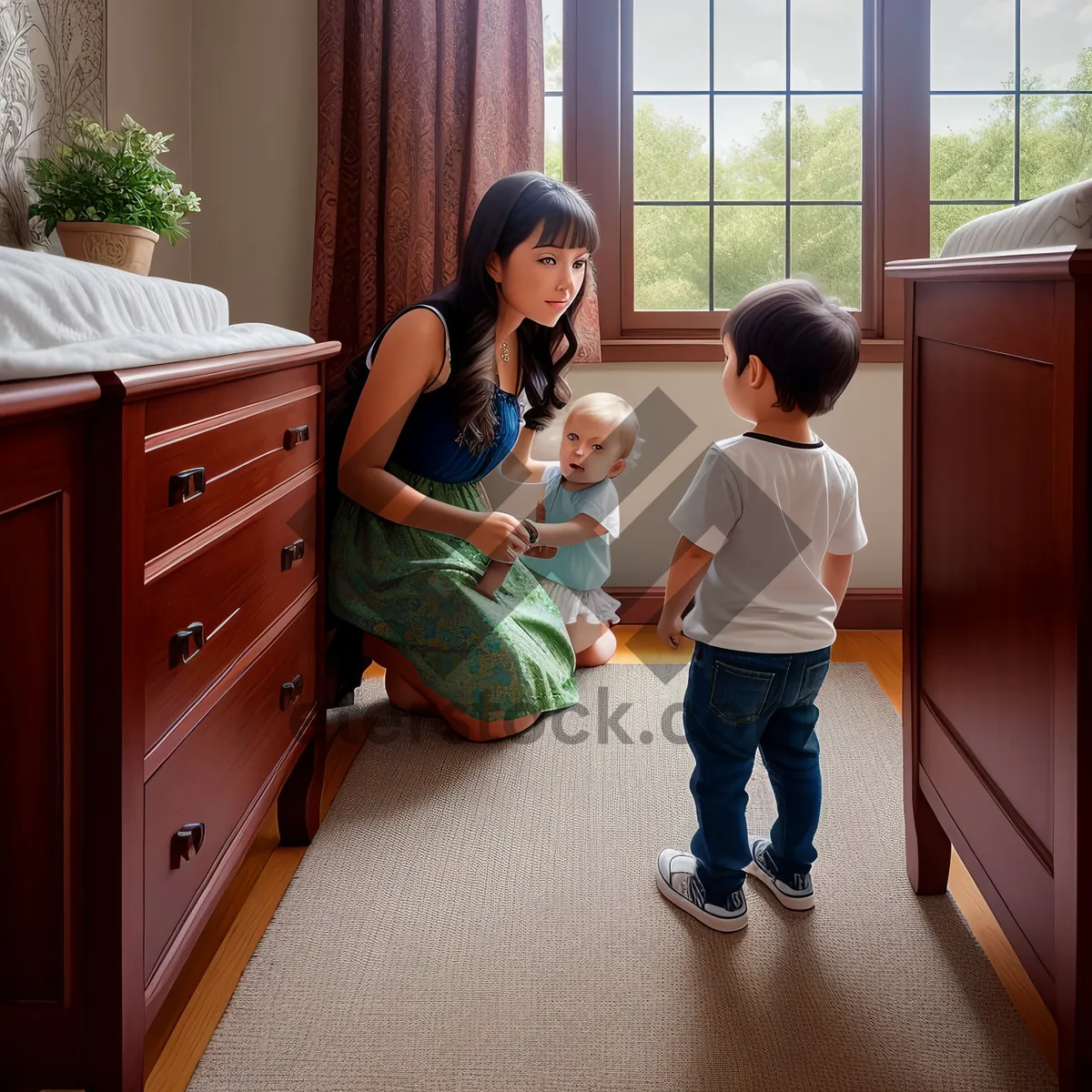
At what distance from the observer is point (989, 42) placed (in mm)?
3084

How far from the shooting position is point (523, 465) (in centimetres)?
278

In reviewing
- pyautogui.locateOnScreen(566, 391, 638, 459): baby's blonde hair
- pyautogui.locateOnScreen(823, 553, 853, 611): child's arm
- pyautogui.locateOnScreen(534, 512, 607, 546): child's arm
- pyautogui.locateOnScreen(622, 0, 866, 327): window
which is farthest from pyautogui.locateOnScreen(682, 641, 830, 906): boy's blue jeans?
pyautogui.locateOnScreen(622, 0, 866, 327): window

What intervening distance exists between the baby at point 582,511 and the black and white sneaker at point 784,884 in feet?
3.54

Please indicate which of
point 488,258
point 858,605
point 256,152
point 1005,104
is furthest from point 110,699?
point 1005,104

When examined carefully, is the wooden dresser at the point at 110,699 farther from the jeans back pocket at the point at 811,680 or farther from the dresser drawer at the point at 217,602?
the jeans back pocket at the point at 811,680

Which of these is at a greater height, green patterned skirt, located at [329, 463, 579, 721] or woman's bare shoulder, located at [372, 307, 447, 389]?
woman's bare shoulder, located at [372, 307, 447, 389]

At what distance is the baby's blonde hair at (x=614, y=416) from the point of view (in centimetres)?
260

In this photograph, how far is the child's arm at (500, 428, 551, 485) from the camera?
2719mm

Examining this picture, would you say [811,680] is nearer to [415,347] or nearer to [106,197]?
[415,347]

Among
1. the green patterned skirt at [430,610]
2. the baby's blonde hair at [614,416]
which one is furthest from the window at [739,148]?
the green patterned skirt at [430,610]

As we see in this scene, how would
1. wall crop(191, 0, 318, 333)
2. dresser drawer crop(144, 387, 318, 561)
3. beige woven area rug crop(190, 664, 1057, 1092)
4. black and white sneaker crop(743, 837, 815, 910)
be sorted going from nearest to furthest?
dresser drawer crop(144, 387, 318, 561)
beige woven area rug crop(190, 664, 1057, 1092)
black and white sneaker crop(743, 837, 815, 910)
wall crop(191, 0, 318, 333)

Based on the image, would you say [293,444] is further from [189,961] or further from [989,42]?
[989,42]

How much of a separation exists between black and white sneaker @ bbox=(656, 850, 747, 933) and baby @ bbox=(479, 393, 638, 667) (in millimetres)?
1062

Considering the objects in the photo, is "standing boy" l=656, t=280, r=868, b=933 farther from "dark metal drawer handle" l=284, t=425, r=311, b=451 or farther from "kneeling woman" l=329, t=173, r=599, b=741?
"kneeling woman" l=329, t=173, r=599, b=741
